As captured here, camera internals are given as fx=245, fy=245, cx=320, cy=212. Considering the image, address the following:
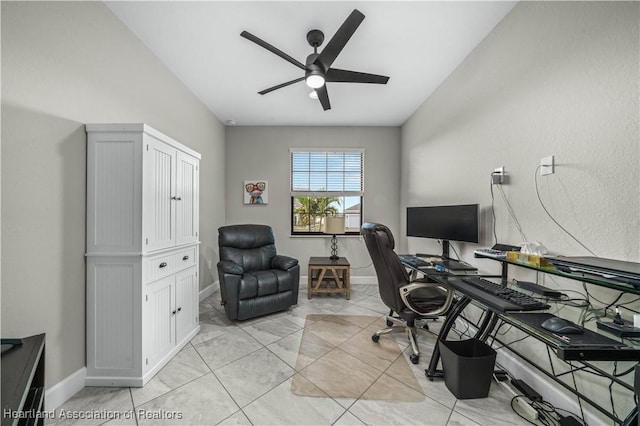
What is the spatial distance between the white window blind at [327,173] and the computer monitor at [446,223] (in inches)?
52.1

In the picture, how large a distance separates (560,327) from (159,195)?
2.55 metres

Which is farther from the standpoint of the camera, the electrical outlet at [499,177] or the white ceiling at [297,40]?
the electrical outlet at [499,177]

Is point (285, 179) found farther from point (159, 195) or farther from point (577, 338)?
point (577, 338)

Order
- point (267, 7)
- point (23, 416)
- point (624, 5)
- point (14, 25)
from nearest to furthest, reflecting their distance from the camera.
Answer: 1. point (23, 416)
2. point (624, 5)
3. point (14, 25)
4. point (267, 7)

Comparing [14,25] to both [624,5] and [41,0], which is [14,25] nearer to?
[41,0]

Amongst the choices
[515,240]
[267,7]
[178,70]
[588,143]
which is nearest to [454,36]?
[588,143]

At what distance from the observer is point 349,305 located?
131 inches

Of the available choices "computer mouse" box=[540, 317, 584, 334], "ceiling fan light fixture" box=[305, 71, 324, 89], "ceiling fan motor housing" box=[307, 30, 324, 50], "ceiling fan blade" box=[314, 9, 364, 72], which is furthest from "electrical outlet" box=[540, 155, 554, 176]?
"ceiling fan motor housing" box=[307, 30, 324, 50]

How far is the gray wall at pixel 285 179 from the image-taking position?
14.2 ft

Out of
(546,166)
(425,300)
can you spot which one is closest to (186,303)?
(425,300)

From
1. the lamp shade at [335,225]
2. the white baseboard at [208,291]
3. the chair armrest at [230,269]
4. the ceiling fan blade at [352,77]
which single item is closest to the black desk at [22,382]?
the chair armrest at [230,269]

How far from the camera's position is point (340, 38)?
1.74 meters

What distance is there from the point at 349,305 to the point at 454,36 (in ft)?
10.4

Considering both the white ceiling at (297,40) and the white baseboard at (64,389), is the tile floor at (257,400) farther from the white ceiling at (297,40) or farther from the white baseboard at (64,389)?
the white ceiling at (297,40)
